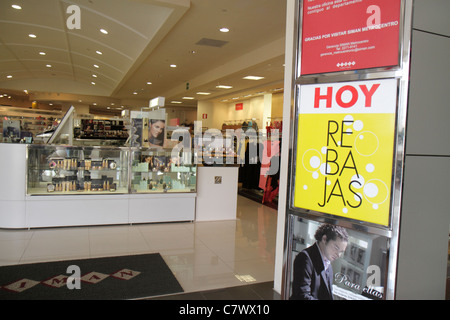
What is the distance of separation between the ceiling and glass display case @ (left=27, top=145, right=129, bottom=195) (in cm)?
250

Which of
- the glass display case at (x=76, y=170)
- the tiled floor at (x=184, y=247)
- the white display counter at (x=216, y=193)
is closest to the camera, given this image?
the tiled floor at (x=184, y=247)

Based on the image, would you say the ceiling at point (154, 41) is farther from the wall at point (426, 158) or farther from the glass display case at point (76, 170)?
the wall at point (426, 158)

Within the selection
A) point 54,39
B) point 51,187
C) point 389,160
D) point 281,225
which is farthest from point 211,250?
point 54,39

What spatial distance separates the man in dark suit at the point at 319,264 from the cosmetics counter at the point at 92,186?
341 cm

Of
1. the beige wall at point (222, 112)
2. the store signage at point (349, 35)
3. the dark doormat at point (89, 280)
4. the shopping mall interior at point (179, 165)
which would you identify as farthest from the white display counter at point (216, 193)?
the beige wall at point (222, 112)

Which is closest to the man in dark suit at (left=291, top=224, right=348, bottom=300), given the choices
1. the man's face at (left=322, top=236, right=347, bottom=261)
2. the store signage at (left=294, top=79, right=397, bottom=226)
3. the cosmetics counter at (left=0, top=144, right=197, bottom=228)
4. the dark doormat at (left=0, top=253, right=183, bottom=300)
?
the man's face at (left=322, top=236, right=347, bottom=261)

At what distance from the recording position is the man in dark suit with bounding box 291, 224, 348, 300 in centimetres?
209

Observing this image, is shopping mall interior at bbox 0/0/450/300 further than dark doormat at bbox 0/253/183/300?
No

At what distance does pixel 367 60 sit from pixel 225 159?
7.21 m

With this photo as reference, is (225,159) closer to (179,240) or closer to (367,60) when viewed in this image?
(179,240)

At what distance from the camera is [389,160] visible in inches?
74.4

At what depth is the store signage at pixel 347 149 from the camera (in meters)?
1.91

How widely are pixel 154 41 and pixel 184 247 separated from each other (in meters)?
4.90

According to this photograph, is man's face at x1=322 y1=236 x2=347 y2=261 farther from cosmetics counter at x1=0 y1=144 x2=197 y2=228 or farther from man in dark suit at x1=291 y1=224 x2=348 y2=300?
cosmetics counter at x1=0 y1=144 x2=197 y2=228
